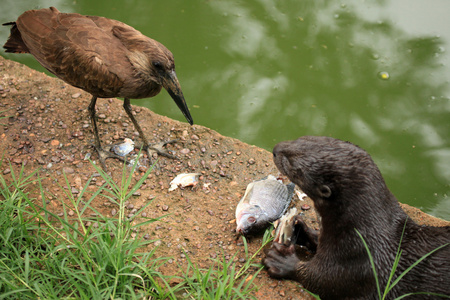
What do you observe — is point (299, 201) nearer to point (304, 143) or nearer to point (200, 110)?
point (304, 143)

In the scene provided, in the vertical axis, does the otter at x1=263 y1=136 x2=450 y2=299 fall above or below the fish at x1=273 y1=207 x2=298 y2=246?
above

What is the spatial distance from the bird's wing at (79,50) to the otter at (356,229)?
1435mm

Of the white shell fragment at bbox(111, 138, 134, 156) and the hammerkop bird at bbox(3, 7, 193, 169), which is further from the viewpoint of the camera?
the white shell fragment at bbox(111, 138, 134, 156)

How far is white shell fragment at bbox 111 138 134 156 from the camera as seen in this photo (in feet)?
12.1

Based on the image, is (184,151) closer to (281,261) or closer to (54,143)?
(54,143)

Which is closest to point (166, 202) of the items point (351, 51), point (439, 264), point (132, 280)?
point (132, 280)

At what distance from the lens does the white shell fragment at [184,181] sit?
11.5 feet

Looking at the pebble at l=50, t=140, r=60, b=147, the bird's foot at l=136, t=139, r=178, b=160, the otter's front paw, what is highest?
the otter's front paw

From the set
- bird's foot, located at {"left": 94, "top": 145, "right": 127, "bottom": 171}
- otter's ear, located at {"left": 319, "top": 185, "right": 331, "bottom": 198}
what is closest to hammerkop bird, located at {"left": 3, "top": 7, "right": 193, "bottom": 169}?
bird's foot, located at {"left": 94, "top": 145, "right": 127, "bottom": 171}

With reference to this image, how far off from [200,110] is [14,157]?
1.86m

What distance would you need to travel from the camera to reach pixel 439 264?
94.2 inches

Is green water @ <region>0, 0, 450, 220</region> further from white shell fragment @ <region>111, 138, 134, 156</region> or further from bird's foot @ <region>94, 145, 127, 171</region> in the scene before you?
bird's foot @ <region>94, 145, 127, 171</region>

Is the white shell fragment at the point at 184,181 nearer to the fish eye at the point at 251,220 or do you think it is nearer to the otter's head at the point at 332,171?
the fish eye at the point at 251,220

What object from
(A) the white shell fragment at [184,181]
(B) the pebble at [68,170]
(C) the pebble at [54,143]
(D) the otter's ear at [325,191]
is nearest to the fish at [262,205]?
(A) the white shell fragment at [184,181]
